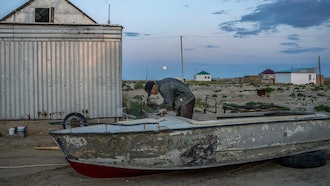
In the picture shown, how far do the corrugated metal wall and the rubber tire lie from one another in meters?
6.10

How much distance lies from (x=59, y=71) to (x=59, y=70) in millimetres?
33

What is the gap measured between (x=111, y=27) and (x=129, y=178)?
6447 mm

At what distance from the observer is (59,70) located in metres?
11.5

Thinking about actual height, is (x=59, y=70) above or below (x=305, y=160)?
above

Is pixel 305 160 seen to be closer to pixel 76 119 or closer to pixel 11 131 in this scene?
pixel 76 119

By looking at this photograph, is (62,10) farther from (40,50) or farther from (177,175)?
(177,175)

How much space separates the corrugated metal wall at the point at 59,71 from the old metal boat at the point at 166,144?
17.1 feet

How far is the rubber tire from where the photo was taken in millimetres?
6945

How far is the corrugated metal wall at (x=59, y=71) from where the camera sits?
11289mm

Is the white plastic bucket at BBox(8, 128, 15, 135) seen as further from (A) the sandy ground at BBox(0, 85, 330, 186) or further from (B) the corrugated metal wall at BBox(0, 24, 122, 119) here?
(A) the sandy ground at BBox(0, 85, 330, 186)

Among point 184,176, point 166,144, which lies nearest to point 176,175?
point 184,176

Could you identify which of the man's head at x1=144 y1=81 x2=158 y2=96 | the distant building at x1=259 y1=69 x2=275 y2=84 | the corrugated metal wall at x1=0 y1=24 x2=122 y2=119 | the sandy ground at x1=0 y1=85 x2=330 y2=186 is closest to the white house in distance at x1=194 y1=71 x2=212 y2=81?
the distant building at x1=259 y1=69 x2=275 y2=84

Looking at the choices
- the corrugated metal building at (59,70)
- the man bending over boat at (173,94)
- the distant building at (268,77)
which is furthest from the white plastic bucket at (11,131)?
the distant building at (268,77)

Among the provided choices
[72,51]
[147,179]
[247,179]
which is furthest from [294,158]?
[72,51]
